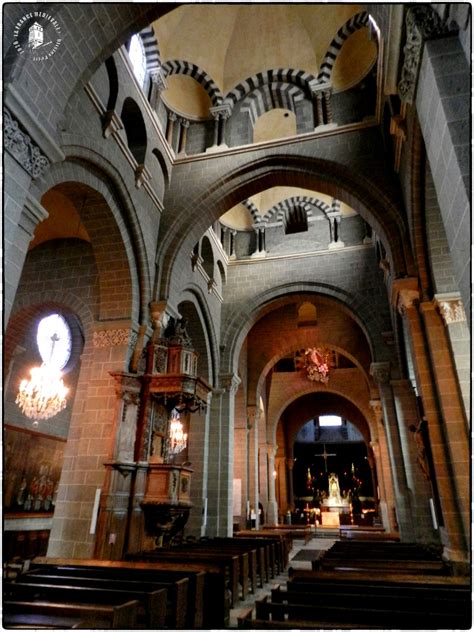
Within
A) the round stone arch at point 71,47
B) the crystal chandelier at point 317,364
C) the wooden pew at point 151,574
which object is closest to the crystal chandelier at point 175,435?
the wooden pew at point 151,574

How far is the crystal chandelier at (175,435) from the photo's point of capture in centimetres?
928

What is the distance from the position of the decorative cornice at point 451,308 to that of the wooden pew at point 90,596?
18.4 ft

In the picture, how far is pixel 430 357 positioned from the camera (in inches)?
268

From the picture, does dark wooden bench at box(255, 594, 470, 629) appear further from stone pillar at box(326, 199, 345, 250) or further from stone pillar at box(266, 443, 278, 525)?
stone pillar at box(266, 443, 278, 525)

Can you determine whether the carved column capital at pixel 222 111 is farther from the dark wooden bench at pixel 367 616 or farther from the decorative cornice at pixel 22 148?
the dark wooden bench at pixel 367 616

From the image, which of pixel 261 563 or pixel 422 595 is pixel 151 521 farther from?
pixel 422 595

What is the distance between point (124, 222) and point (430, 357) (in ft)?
20.9

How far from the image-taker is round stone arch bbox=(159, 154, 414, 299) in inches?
351

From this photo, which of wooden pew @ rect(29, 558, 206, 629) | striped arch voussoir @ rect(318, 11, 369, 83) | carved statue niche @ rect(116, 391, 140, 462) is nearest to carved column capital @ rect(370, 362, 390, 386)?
carved statue niche @ rect(116, 391, 140, 462)

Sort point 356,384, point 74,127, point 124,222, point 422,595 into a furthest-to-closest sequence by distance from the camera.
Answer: point 356,384
point 124,222
point 74,127
point 422,595

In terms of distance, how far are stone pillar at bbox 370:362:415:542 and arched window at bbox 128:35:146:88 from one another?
32.3ft

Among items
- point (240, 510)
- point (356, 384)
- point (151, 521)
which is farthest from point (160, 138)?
point (356, 384)
